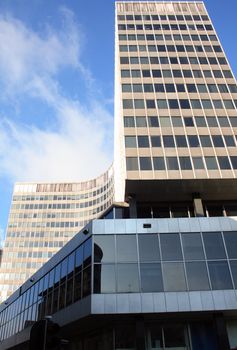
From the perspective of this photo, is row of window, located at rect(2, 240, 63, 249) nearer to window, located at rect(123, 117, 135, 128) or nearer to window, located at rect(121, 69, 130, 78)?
window, located at rect(121, 69, 130, 78)

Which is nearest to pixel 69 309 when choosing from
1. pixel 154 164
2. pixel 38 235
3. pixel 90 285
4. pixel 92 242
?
pixel 90 285

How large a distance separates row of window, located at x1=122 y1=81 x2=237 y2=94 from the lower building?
18365 mm

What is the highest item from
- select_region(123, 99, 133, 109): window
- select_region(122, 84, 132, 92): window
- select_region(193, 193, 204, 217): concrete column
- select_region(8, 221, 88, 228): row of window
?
select_region(8, 221, 88, 228): row of window

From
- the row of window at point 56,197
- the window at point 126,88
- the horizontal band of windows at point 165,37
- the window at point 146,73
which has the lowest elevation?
the window at point 126,88

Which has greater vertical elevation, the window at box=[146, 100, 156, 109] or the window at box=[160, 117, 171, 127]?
the window at box=[146, 100, 156, 109]

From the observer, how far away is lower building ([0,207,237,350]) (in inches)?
840

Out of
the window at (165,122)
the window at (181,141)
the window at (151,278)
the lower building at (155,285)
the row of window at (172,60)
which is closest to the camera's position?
Result: the lower building at (155,285)

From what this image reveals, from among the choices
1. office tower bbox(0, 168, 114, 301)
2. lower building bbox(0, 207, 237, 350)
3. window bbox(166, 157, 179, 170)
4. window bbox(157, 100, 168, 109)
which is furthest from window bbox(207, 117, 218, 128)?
Result: office tower bbox(0, 168, 114, 301)

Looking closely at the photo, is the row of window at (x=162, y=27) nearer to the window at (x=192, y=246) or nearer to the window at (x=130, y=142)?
the window at (x=130, y=142)

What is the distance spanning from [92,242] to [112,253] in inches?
64.9

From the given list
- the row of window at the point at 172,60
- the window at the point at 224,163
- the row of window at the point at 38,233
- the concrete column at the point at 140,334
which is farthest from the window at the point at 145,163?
the row of window at the point at 38,233

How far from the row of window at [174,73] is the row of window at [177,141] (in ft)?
30.9

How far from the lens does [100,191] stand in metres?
111

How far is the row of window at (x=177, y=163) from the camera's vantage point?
3122cm
